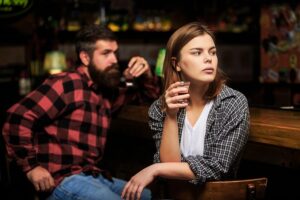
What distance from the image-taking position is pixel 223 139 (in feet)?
6.59

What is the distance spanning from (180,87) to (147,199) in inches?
42.6

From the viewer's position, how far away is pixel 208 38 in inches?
82.4

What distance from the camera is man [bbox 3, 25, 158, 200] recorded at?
265 centimetres

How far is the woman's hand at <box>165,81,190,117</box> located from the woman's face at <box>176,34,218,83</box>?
0.58 ft

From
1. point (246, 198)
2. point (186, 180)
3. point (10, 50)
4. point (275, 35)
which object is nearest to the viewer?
point (246, 198)

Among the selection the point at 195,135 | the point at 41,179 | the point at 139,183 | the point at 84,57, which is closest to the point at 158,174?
the point at 139,183

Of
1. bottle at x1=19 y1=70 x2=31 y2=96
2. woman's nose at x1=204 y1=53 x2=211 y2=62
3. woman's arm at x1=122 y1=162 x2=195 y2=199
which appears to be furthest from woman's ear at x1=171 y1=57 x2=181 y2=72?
bottle at x1=19 y1=70 x2=31 y2=96

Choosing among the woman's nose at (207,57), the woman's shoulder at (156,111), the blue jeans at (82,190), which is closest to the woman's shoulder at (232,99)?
the woman's nose at (207,57)

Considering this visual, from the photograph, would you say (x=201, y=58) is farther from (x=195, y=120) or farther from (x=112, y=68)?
(x=112, y=68)

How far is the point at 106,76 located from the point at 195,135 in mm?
942

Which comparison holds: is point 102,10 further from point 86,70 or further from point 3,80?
point 86,70

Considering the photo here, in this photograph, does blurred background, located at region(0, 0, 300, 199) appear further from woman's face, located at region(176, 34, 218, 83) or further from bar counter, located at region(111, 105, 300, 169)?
woman's face, located at region(176, 34, 218, 83)

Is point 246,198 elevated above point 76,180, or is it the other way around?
point 246,198

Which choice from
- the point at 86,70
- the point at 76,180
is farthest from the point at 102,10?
the point at 76,180
